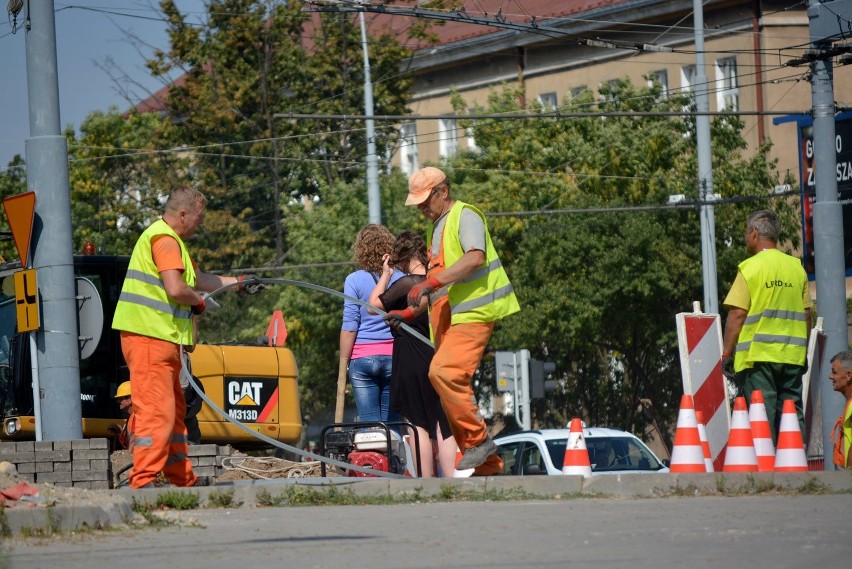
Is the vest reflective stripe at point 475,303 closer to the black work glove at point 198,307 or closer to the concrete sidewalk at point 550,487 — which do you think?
the concrete sidewalk at point 550,487

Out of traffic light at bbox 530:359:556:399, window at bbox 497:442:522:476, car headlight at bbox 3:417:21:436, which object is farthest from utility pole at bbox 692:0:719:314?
car headlight at bbox 3:417:21:436

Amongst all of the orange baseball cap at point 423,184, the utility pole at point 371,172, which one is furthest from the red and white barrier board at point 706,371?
the utility pole at point 371,172

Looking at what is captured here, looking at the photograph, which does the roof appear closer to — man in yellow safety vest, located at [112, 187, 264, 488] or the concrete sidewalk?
man in yellow safety vest, located at [112, 187, 264, 488]

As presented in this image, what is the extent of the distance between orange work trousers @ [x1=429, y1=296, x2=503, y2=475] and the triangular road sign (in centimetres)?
339

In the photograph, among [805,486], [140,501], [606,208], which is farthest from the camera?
[606,208]

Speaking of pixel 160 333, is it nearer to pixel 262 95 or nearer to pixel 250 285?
pixel 250 285

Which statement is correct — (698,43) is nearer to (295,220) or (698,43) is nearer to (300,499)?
(295,220)

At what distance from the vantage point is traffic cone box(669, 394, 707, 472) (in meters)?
10.5

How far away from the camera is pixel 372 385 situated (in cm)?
1173

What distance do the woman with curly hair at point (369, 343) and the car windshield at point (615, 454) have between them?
27.9 feet

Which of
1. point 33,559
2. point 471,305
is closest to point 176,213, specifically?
point 471,305

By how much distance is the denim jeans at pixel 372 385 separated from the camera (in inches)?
460

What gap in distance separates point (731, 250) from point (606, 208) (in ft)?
9.94

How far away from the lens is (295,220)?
37.8 metres
